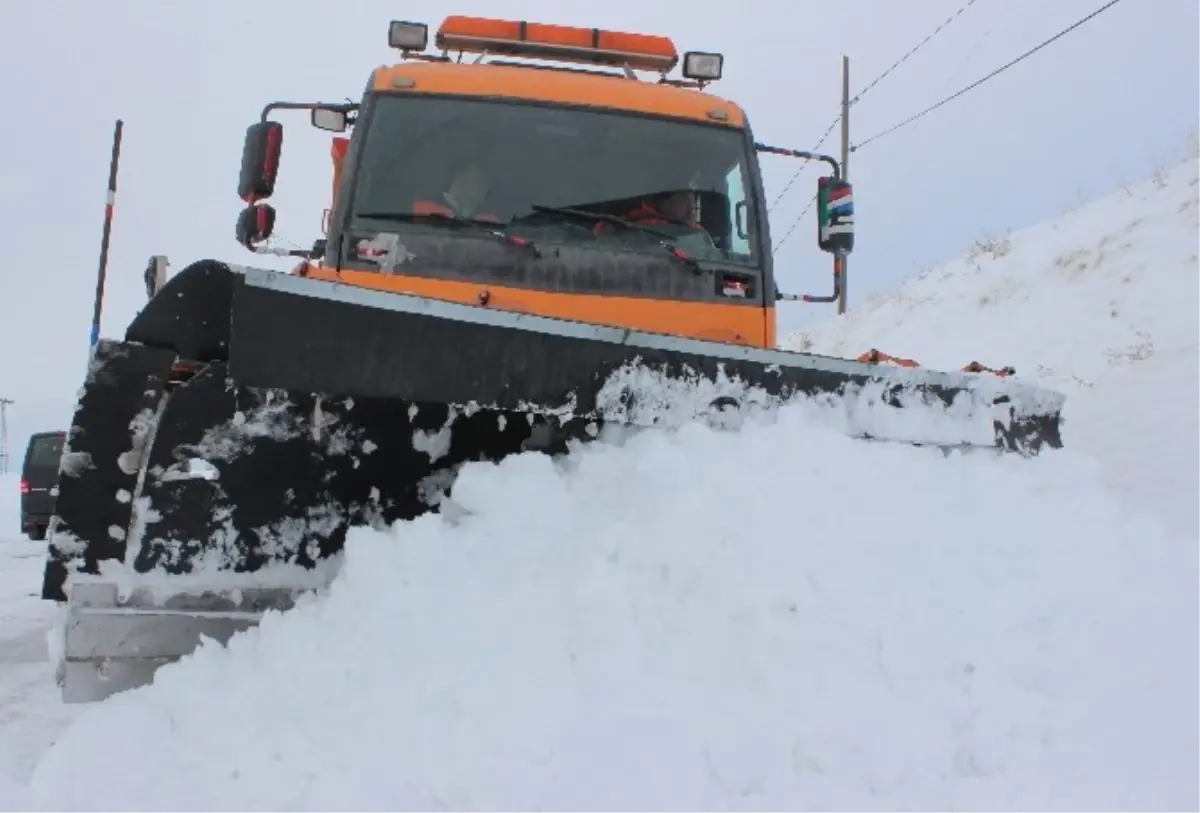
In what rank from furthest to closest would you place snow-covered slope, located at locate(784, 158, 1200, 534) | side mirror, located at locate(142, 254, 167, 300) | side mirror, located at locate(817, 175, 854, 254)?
snow-covered slope, located at locate(784, 158, 1200, 534)
side mirror, located at locate(817, 175, 854, 254)
side mirror, located at locate(142, 254, 167, 300)

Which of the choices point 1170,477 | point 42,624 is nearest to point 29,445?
point 42,624

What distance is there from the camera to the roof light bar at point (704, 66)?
5266 mm

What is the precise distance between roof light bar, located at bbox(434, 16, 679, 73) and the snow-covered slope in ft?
11.9

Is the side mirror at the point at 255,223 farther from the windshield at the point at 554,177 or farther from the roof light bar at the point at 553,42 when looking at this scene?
the roof light bar at the point at 553,42

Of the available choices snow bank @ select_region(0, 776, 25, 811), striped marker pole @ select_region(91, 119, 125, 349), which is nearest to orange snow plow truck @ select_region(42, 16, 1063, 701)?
snow bank @ select_region(0, 776, 25, 811)

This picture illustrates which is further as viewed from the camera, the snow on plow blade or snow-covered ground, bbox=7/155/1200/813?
the snow on plow blade

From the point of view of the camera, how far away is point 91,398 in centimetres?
264

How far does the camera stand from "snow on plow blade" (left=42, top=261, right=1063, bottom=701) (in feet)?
8.50

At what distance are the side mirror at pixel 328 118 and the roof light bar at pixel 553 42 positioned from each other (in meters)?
1.08

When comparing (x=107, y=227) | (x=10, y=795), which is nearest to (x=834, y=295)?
(x=10, y=795)

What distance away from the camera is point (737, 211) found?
4418mm

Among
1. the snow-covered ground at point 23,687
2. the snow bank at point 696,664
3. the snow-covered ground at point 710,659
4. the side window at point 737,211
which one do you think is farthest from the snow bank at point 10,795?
the side window at point 737,211

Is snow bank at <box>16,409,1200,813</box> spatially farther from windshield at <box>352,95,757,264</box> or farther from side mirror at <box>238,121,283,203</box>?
side mirror at <box>238,121,283,203</box>

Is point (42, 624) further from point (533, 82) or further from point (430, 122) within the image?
point (533, 82)
